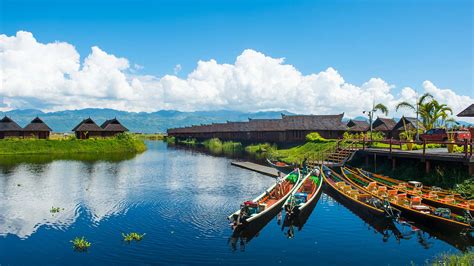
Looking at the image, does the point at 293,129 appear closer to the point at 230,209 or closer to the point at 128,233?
the point at 230,209

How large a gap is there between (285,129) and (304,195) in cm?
4884

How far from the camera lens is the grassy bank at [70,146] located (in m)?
57.3

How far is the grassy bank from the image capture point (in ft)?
188

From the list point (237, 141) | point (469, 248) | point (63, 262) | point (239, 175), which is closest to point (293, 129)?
point (237, 141)

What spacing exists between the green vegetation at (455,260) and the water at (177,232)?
0.69m

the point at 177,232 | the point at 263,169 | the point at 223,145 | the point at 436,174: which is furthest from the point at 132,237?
the point at 223,145

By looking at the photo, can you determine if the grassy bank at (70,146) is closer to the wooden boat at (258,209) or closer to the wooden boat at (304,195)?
the wooden boat at (304,195)

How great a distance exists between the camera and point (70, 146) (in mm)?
63312

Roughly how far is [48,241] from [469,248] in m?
18.8

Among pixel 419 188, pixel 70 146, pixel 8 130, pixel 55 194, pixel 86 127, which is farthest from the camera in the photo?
pixel 86 127

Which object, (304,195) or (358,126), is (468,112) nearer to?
(304,195)

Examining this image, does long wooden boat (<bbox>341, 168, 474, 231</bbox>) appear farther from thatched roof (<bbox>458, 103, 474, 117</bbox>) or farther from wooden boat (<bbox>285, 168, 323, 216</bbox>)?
thatched roof (<bbox>458, 103, 474, 117</bbox>)

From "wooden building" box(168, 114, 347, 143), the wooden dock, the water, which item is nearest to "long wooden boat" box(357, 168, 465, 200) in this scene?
the water

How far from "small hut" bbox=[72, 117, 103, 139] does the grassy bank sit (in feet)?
24.3
